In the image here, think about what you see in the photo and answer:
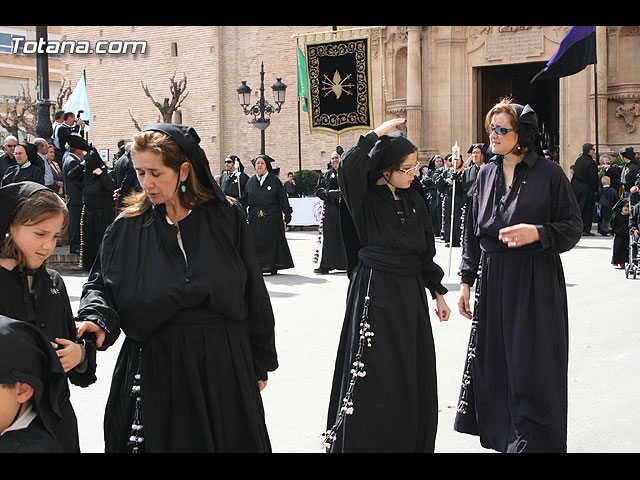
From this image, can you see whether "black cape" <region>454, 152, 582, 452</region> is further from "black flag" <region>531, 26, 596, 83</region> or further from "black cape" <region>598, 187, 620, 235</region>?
"black cape" <region>598, 187, 620, 235</region>

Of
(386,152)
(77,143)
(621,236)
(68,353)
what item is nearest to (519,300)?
(386,152)

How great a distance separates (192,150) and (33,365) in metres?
1.31

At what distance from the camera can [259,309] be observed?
3.67 metres

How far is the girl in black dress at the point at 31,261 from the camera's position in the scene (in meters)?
3.14

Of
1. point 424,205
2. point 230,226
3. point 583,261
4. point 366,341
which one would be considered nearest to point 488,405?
point 366,341

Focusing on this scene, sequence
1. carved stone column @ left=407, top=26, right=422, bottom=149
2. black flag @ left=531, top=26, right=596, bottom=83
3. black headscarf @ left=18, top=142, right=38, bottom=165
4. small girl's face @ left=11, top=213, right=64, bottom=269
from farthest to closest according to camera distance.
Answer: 1. carved stone column @ left=407, top=26, right=422, bottom=149
2. black flag @ left=531, top=26, right=596, bottom=83
3. black headscarf @ left=18, top=142, right=38, bottom=165
4. small girl's face @ left=11, top=213, right=64, bottom=269

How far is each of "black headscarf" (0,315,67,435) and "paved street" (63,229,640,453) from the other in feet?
8.71

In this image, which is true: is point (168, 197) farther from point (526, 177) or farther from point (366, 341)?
point (526, 177)

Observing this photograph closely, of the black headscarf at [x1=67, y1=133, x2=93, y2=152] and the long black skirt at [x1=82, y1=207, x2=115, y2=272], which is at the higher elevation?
the black headscarf at [x1=67, y1=133, x2=93, y2=152]

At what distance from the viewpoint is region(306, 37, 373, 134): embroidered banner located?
1252cm

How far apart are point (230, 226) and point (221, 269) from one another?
224 mm

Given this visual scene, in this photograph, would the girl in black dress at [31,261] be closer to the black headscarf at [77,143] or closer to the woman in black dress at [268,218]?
the black headscarf at [77,143]

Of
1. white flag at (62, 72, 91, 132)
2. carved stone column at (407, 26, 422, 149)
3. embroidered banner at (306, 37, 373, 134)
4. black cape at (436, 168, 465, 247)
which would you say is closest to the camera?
embroidered banner at (306, 37, 373, 134)

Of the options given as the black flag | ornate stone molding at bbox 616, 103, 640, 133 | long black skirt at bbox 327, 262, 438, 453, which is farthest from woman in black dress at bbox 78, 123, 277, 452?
ornate stone molding at bbox 616, 103, 640, 133
